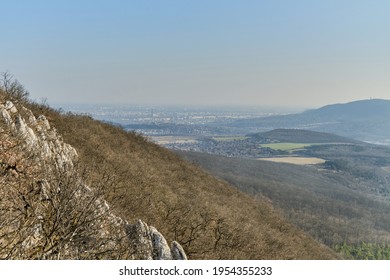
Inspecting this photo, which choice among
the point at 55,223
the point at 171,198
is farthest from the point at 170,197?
the point at 55,223

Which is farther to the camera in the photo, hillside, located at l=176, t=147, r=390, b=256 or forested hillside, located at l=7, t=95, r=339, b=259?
hillside, located at l=176, t=147, r=390, b=256

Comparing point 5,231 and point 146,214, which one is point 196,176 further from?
point 5,231

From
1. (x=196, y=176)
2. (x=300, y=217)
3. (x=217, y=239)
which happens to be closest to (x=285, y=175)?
(x=300, y=217)

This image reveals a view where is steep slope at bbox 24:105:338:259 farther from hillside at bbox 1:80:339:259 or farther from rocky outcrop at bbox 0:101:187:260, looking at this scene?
rocky outcrop at bbox 0:101:187:260

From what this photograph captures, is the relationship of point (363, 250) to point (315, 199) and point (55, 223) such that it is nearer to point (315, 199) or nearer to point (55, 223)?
point (315, 199)

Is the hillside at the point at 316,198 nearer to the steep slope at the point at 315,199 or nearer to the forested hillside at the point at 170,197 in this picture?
the steep slope at the point at 315,199

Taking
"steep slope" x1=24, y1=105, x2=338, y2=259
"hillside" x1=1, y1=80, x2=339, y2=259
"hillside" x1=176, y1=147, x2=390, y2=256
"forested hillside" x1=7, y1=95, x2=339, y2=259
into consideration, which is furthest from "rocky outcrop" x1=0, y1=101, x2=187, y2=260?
"hillside" x1=176, y1=147, x2=390, y2=256

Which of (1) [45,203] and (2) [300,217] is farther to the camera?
(2) [300,217]
